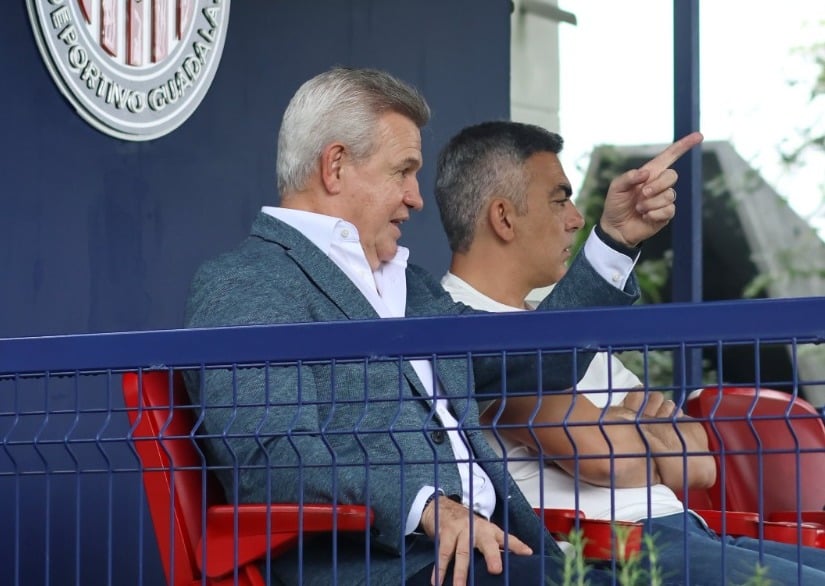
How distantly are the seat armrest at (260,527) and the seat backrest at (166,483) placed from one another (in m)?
0.04

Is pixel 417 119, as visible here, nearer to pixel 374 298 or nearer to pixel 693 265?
pixel 374 298

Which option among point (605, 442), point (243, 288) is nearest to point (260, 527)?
point (243, 288)

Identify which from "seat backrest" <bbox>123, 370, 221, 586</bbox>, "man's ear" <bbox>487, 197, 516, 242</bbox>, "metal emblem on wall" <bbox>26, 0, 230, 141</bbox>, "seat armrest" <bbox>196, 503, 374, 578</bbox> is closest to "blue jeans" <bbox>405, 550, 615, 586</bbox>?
"seat armrest" <bbox>196, 503, 374, 578</bbox>

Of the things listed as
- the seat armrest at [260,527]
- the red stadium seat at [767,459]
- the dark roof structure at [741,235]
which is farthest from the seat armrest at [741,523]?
the dark roof structure at [741,235]

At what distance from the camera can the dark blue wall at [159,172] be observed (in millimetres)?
4219

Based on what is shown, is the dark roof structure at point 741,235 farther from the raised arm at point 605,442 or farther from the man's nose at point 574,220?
the raised arm at point 605,442

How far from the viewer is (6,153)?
4188mm

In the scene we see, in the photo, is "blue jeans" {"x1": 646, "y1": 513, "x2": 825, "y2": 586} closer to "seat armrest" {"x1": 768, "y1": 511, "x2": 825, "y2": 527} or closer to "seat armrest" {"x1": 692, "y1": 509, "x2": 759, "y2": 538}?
"seat armrest" {"x1": 692, "y1": 509, "x2": 759, "y2": 538}

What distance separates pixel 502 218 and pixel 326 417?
1.19 m

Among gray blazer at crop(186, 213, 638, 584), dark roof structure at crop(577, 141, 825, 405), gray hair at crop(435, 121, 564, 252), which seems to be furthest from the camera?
dark roof structure at crop(577, 141, 825, 405)

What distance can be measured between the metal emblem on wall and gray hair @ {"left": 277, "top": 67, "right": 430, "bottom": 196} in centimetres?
71

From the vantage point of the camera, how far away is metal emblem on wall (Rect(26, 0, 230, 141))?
429 centimetres

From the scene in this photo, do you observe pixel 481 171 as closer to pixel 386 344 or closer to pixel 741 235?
pixel 386 344

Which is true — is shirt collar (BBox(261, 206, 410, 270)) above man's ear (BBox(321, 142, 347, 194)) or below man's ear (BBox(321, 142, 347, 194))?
below
